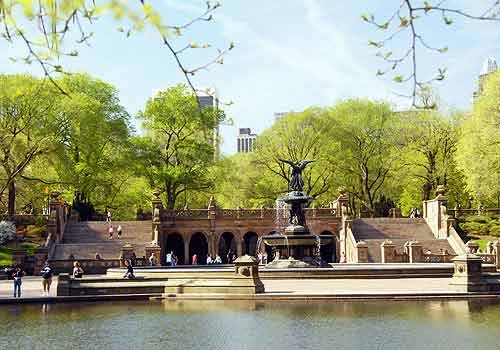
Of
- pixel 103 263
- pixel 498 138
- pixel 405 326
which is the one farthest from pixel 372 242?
pixel 405 326

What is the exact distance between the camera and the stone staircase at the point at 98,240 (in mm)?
53219

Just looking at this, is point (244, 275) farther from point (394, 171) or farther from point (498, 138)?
point (394, 171)

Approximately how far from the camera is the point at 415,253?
1961 inches

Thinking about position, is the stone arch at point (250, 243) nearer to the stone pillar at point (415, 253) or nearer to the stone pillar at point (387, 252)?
the stone pillar at point (387, 252)

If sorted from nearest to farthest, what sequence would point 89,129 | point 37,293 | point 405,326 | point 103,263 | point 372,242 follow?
point 405,326
point 37,293
point 103,263
point 372,242
point 89,129

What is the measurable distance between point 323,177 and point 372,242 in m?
19.5

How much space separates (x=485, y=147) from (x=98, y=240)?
29.2m

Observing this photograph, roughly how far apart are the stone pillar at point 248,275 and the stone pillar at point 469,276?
7633mm

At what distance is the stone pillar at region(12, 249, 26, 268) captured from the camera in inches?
1939

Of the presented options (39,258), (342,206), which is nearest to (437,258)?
(342,206)

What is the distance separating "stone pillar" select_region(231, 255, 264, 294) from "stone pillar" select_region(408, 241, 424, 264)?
73.3ft

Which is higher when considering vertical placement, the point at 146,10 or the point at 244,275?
the point at 146,10

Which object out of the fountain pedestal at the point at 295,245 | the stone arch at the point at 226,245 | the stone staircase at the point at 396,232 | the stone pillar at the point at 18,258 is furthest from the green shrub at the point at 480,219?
the stone pillar at the point at 18,258

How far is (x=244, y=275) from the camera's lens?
97.6ft
